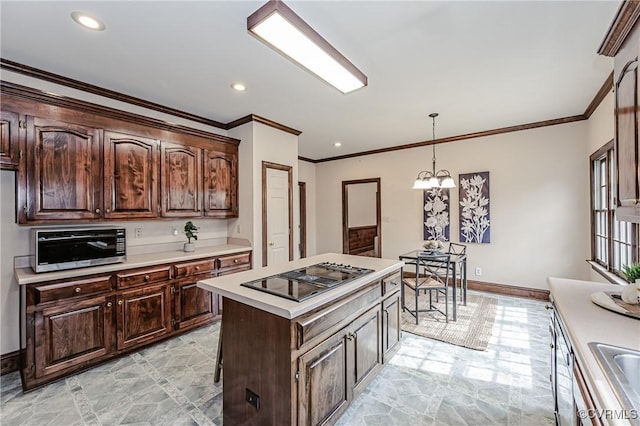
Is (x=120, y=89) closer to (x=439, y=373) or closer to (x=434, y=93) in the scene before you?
(x=434, y=93)

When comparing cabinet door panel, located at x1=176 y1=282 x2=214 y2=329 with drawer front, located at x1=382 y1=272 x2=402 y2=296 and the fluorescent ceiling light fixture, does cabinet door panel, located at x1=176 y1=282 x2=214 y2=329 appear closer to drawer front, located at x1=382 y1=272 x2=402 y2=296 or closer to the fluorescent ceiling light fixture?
drawer front, located at x1=382 y1=272 x2=402 y2=296

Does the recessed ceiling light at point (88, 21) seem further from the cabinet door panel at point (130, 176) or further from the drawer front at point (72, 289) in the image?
the drawer front at point (72, 289)

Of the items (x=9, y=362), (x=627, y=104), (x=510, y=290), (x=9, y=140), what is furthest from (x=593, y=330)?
(x=9, y=362)

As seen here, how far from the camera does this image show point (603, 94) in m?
3.04

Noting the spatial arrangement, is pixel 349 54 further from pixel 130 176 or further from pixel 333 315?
pixel 130 176

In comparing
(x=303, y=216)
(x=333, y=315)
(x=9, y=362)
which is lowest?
(x=9, y=362)

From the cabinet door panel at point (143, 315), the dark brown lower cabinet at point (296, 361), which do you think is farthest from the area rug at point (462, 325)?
the cabinet door panel at point (143, 315)

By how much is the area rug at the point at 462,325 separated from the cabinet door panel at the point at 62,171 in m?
3.67

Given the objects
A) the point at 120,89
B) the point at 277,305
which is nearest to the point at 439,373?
the point at 277,305

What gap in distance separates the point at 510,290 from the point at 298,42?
186 inches

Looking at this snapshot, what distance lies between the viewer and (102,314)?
2.50m

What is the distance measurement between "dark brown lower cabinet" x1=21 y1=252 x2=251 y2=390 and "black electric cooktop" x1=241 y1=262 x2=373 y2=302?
160cm

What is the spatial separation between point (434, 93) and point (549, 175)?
2.52m

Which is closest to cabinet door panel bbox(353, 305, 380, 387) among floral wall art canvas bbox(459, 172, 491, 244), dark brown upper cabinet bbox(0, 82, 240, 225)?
dark brown upper cabinet bbox(0, 82, 240, 225)
